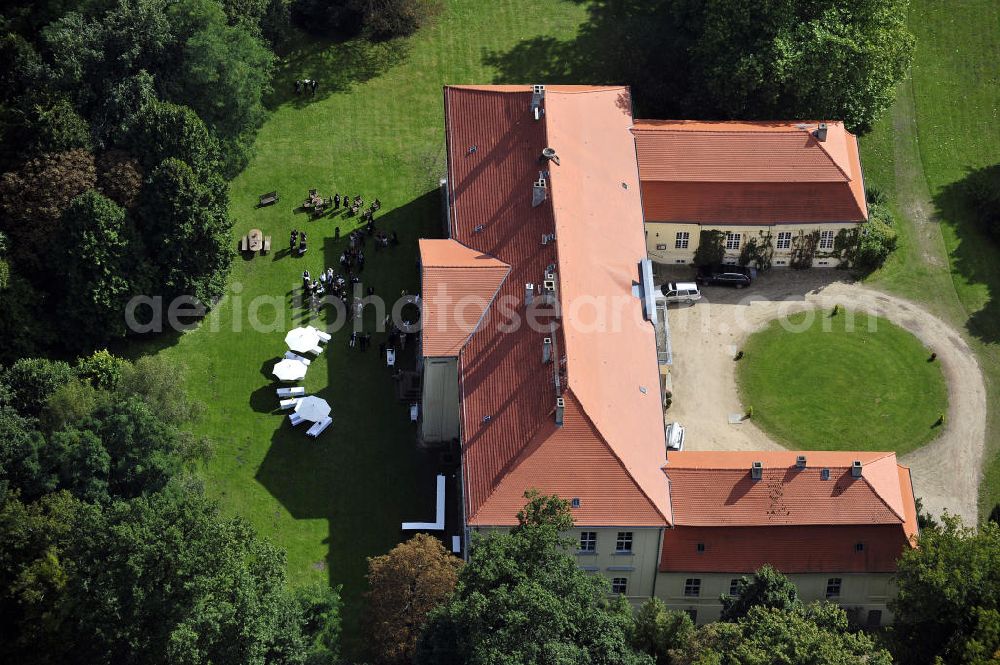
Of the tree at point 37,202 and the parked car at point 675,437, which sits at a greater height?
the tree at point 37,202

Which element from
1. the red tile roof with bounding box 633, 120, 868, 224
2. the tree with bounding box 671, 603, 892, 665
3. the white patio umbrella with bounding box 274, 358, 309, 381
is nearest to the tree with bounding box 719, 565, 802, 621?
the tree with bounding box 671, 603, 892, 665

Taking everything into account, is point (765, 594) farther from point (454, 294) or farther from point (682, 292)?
point (682, 292)

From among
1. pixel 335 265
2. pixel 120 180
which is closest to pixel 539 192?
pixel 335 265

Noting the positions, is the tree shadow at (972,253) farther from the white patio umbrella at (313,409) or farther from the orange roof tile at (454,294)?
the white patio umbrella at (313,409)

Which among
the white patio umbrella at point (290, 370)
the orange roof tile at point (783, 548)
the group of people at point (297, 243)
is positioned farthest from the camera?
the group of people at point (297, 243)

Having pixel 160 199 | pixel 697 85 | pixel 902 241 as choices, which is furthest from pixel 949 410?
pixel 160 199

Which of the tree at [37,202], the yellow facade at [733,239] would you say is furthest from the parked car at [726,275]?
the tree at [37,202]

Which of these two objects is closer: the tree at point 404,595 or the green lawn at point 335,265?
the tree at point 404,595

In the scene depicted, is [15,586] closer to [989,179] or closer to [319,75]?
[319,75]

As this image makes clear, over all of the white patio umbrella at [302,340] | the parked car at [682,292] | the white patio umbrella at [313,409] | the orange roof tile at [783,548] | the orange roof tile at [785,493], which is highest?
the parked car at [682,292]
